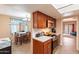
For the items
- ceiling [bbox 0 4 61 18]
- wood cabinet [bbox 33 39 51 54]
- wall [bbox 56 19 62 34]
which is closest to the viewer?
ceiling [bbox 0 4 61 18]

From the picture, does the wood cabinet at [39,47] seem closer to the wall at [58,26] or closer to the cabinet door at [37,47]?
the cabinet door at [37,47]

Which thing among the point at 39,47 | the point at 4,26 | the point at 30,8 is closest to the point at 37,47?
the point at 39,47

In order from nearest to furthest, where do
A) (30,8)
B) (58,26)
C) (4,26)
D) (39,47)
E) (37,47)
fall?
(30,8) < (39,47) < (37,47) < (4,26) < (58,26)

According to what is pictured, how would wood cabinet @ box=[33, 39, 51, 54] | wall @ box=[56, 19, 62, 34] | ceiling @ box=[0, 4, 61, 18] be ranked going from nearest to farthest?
ceiling @ box=[0, 4, 61, 18] < wood cabinet @ box=[33, 39, 51, 54] < wall @ box=[56, 19, 62, 34]

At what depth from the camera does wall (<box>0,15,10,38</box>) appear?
5.18 meters

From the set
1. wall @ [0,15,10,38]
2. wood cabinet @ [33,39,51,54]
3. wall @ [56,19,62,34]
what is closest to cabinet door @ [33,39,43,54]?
wood cabinet @ [33,39,51,54]

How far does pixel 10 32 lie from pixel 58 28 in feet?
9.93

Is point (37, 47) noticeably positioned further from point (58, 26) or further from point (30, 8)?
point (58, 26)

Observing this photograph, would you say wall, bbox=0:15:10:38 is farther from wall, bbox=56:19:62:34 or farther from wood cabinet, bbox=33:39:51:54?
wall, bbox=56:19:62:34

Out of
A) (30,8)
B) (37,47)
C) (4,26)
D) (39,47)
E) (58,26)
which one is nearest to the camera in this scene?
(30,8)

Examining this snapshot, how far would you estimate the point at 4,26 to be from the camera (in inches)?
211
